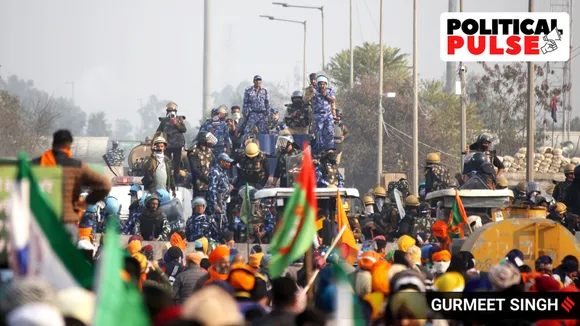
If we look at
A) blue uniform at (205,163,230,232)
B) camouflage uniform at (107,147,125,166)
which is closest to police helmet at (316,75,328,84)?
blue uniform at (205,163,230,232)

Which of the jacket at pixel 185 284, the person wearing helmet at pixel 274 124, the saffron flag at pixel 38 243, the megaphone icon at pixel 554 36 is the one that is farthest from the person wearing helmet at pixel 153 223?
the saffron flag at pixel 38 243

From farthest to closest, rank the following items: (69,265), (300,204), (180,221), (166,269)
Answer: (180,221)
(166,269)
(300,204)
(69,265)

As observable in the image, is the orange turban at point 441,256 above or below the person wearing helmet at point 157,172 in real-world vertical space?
below

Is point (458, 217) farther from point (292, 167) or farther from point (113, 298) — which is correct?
point (113, 298)

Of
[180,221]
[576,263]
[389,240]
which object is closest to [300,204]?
[576,263]

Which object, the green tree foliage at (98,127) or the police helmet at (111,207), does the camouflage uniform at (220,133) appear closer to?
the police helmet at (111,207)

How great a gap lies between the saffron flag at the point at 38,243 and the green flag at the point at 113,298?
47.7 inches

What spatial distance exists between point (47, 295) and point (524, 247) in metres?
12.8

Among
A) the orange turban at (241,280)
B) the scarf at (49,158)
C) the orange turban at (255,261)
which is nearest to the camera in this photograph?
the orange turban at (241,280)

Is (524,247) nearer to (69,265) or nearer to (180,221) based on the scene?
(180,221)

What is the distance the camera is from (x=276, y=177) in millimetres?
29516

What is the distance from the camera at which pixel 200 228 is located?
2717 cm

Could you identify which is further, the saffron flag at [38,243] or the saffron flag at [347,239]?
the saffron flag at [347,239]

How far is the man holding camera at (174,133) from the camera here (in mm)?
34375
